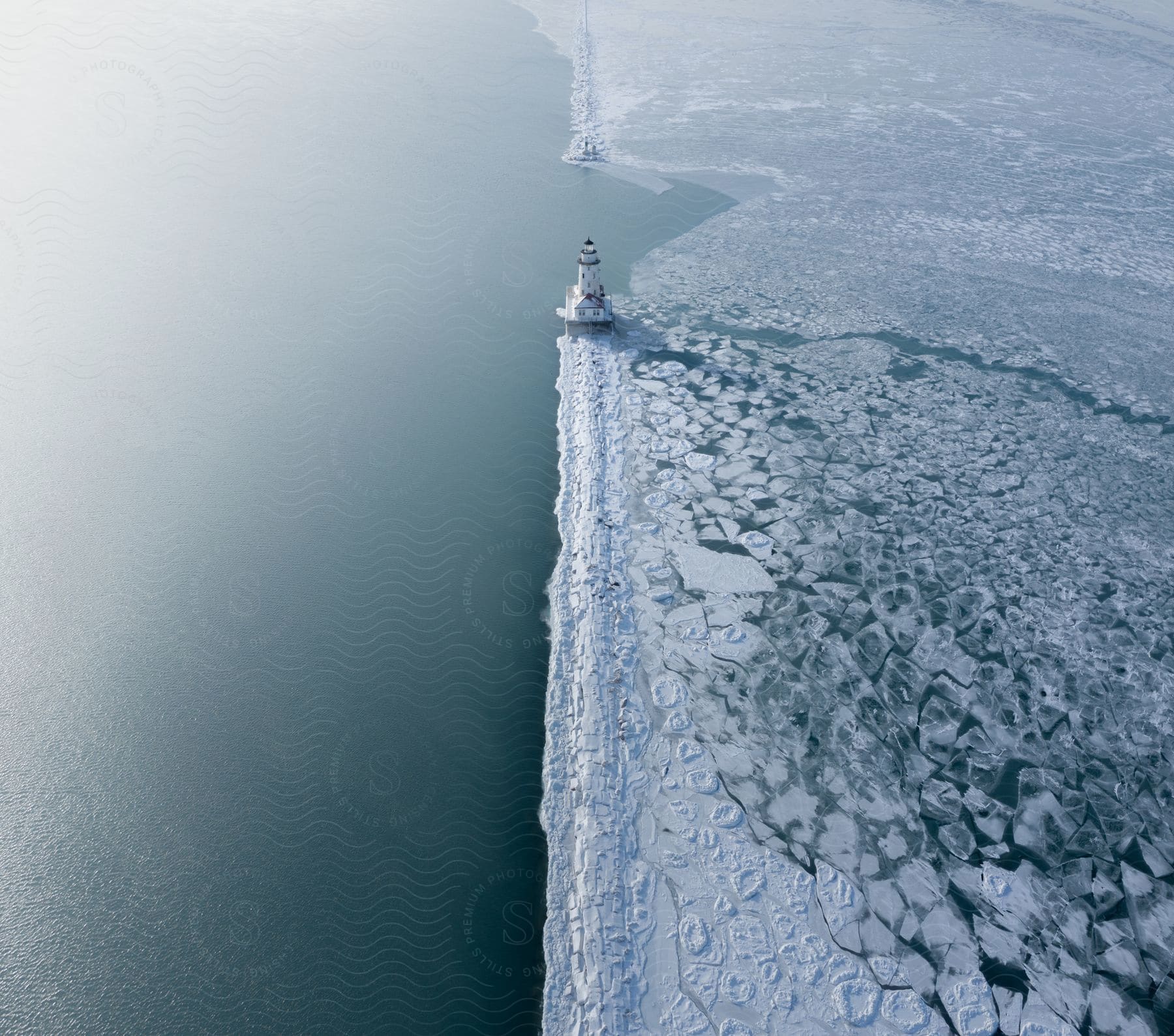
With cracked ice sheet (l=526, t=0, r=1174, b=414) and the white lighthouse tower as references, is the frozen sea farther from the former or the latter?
the white lighthouse tower

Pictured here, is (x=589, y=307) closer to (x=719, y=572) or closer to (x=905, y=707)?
(x=719, y=572)

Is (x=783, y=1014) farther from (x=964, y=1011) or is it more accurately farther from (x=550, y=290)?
(x=550, y=290)

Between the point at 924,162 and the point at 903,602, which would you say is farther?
the point at 924,162

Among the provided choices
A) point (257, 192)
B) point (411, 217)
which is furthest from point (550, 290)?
point (257, 192)

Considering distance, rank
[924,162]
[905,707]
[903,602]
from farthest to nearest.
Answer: [924,162] → [903,602] → [905,707]

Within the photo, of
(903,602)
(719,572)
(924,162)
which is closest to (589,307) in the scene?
(719,572)

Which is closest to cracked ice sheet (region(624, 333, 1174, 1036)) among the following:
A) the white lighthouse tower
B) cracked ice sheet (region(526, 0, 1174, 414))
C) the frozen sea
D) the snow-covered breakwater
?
the frozen sea

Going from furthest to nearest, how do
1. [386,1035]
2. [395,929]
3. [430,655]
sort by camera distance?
[430,655] → [395,929] → [386,1035]

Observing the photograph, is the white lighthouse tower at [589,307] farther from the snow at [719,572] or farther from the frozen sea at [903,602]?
the snow at [719,572]
